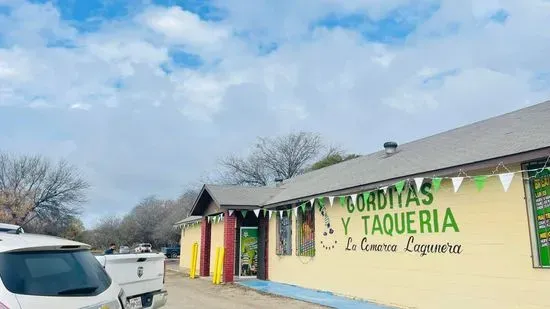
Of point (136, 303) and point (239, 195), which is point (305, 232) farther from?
point (136, 303)

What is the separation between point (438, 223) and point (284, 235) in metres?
7.89

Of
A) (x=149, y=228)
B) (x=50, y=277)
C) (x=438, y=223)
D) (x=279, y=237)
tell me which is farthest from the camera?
(x=149, y=228)

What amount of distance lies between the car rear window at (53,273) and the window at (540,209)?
733 centimetres

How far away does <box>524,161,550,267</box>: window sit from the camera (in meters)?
8.17

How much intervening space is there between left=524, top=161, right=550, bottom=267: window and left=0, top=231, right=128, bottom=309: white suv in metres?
7.20

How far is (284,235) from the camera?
57.0 feet

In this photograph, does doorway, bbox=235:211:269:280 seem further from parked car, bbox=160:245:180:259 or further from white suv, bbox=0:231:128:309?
parked car, bbox=160:245:180:259

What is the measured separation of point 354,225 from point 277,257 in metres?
5.35

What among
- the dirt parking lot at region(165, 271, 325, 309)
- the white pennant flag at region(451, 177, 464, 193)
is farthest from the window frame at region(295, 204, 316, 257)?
the white pennant flag at region(451, 177, 464, 193)

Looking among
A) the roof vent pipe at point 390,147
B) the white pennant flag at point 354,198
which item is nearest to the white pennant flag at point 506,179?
the white pennant flag at point 354,198

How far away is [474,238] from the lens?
948cm

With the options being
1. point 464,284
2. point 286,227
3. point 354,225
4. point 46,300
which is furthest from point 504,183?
point 286,227

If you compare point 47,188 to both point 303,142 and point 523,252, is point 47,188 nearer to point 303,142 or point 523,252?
point 303,142

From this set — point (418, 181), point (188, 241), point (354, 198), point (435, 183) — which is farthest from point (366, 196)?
point (188, 241)
